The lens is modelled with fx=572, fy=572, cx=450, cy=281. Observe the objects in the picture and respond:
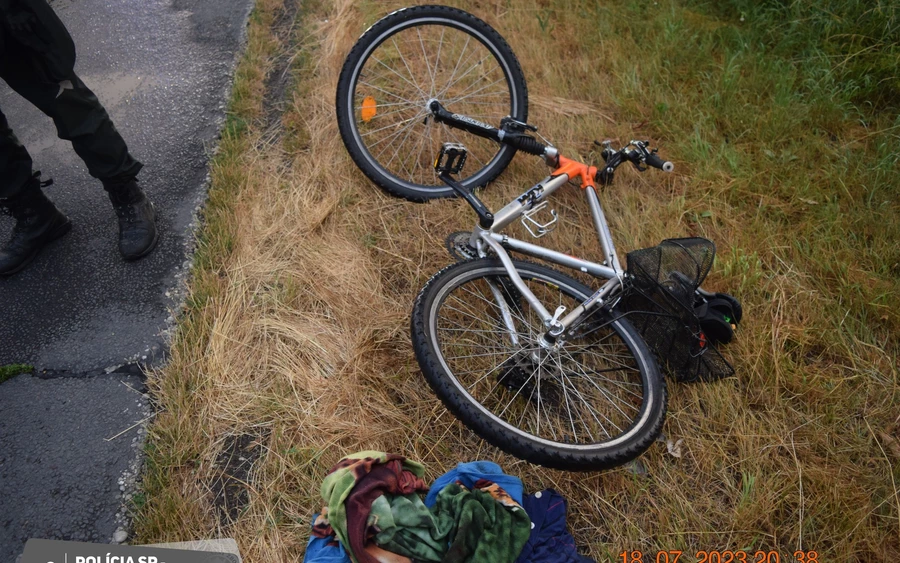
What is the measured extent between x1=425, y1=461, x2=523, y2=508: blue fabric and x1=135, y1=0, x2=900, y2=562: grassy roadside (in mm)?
146

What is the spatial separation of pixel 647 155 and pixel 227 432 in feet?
7.83

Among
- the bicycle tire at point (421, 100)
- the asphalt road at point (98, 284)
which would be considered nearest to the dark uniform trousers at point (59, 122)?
the asphalt road at point (98, 284)

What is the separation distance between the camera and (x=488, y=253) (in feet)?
8.47

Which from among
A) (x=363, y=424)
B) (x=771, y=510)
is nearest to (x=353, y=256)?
(x=363, y=424)

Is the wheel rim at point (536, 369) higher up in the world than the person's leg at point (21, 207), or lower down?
lower down

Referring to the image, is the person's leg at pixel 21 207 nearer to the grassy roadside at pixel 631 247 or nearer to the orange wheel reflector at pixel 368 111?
the grassy roadside at pixel 631 247

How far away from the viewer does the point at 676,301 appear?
232cm

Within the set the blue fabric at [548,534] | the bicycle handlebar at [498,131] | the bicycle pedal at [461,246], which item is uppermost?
the bicycle handlebar at [498,131]

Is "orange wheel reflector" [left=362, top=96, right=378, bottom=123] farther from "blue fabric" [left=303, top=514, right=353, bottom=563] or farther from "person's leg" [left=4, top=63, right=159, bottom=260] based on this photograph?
"blue fabric" [left=303, top=514, right=353, bottom=563]

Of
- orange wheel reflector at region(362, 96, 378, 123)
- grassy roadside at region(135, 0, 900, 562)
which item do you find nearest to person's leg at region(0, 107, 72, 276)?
grassy roadside at region(135, 0, 900, 562)

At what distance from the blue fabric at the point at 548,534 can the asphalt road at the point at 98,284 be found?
1.49 meters

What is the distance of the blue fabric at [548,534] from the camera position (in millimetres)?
1965

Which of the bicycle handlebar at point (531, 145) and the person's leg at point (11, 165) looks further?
the bicycle handlebar at point (531, 145)

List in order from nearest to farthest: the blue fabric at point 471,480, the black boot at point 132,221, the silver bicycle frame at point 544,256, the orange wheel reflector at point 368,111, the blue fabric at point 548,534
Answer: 1. the blue fabric at point 548,534
2. the blue fabric at point 471,480
3. the silver bicycle frame at point 544,256
4. the black boot at point 132,221
5. the orange wheel reflector at point 368,111
